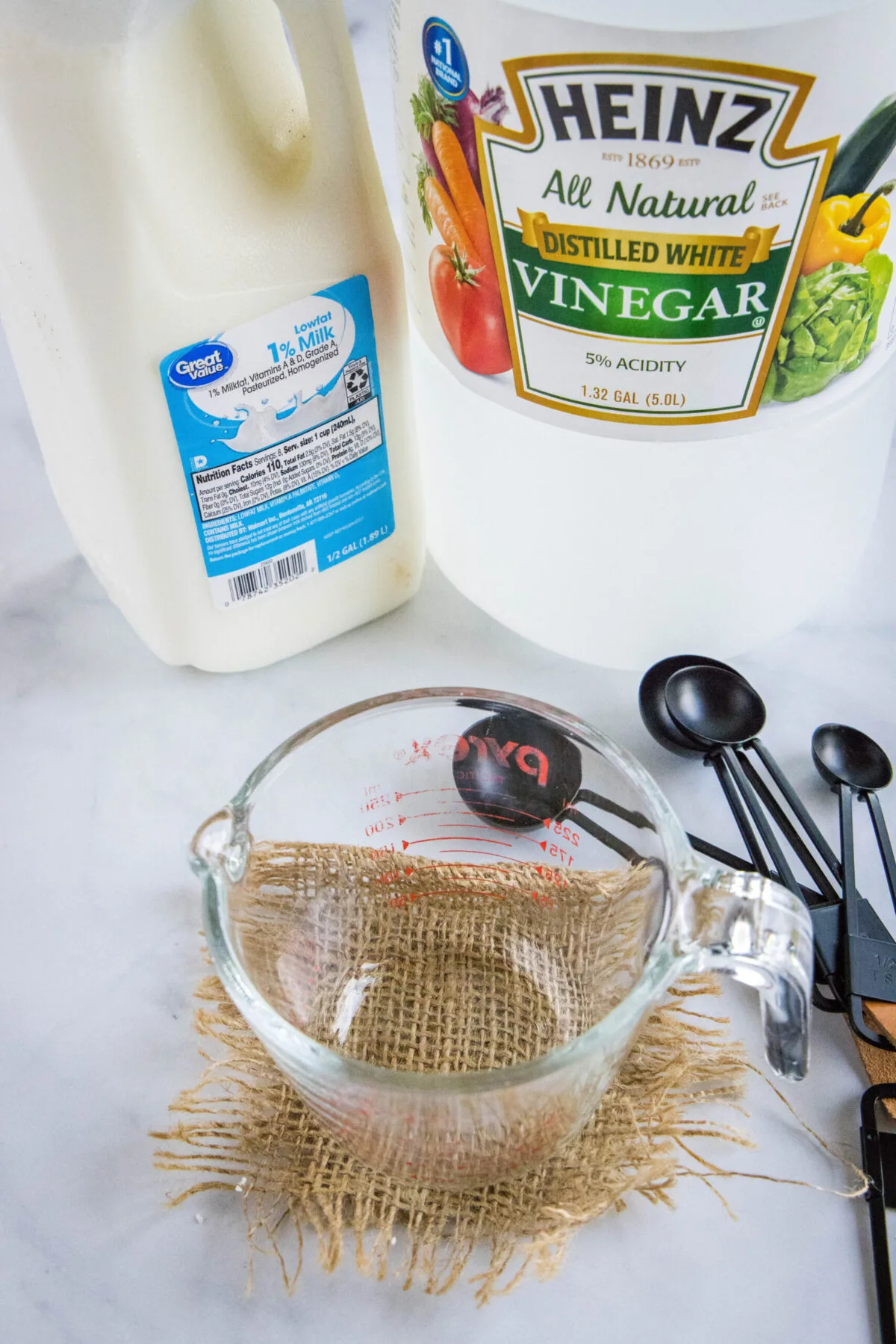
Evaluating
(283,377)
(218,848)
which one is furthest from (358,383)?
(218,848)

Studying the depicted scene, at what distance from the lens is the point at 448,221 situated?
0.59 m

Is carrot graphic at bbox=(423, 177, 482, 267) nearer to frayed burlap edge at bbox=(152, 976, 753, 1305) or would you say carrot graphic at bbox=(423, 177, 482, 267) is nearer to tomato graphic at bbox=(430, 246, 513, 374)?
tomato graphic at bbox=(430, 246, 513, 374)

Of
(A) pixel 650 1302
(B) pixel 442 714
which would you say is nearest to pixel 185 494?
(B) pixel 442 714

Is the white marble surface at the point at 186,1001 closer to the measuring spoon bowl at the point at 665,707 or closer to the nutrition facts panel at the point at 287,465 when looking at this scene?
the measuring spoon bowl at the point at 665,707

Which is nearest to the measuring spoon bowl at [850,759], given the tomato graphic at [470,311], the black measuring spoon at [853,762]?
the black measuring spoon at [853,762]

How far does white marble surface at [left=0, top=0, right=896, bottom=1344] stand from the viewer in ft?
1.63

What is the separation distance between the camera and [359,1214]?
1.64ft

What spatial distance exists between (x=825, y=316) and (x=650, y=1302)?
419 mm

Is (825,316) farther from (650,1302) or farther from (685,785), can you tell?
(650,1302)

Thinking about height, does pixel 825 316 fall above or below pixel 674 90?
below

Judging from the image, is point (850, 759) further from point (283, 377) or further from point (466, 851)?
point (283, 377)

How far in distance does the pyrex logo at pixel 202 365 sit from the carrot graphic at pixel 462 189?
123 mm

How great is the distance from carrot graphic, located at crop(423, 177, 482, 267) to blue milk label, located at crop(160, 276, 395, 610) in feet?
0.16

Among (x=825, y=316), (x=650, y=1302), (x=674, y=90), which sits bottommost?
(x=650, y=1302)
